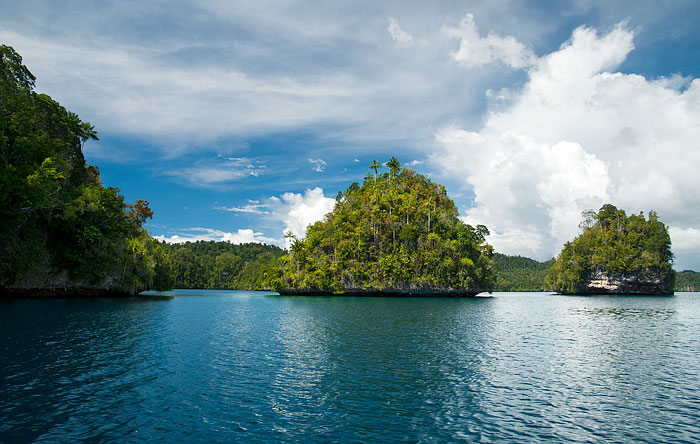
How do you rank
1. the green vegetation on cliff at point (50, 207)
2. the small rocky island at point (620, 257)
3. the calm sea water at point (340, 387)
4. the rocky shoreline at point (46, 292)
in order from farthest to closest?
1. the small rocky island at point (620, 257)
2. the rocky shoreline at point (46, 292)
3. the green vegetation on cliff at point (50, 207)
4. the calm sea water at point (340, 387)

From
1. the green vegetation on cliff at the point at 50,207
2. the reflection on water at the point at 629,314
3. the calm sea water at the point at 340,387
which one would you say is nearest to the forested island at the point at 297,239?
the green vegetation on cliff at the point at 50,207

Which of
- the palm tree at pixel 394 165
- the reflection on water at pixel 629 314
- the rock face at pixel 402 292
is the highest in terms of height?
the palm tree at pixel 394 165

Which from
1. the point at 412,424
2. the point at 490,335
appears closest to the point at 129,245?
the point at 490,335

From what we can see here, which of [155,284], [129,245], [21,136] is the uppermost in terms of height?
[21,136]

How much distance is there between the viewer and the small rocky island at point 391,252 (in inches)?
3489

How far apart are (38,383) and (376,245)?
83234mm

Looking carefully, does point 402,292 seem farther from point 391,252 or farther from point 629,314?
point 629,314

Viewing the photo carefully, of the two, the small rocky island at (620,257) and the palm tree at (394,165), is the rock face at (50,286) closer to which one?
the palm tree at (394,165)

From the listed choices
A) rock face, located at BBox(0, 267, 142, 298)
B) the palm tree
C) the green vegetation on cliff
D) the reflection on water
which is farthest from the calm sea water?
the palm tree

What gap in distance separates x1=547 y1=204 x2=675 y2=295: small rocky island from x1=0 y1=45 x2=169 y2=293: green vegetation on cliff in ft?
397

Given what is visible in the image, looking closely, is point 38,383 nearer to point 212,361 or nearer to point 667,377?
point 212,361

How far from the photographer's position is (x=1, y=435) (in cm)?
952

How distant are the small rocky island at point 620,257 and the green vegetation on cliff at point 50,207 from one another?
120891mm

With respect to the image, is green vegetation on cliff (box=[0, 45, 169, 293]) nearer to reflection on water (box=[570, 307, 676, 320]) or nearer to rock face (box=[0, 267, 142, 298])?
rock face (box=[0, 267, 142, 298])
